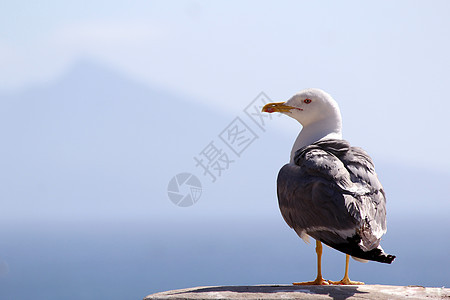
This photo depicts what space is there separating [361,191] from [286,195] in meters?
1.38

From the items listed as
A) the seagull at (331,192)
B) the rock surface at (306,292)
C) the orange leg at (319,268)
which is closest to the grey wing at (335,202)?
the seagull at (331,192)

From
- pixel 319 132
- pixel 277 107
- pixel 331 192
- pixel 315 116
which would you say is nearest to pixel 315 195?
pixel 331 192

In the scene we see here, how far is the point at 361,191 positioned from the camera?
1091 centimetres

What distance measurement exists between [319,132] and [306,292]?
343 centimetres

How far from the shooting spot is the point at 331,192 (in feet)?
35.2

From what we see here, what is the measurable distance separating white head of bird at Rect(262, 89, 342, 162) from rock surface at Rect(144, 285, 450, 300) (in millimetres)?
2727

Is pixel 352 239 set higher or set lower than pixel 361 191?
lower

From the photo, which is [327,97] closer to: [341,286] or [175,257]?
[341,286]

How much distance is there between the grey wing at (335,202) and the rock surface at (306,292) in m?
0.82

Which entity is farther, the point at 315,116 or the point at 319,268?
the point at 315,116

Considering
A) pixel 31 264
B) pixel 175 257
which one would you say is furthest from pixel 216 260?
pixel 31 264

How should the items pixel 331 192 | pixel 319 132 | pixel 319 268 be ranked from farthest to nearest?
pixel 319 132, pixel 319 268, pixel 331 192

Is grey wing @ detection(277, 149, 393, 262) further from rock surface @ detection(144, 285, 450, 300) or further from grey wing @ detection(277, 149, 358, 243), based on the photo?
rock surface @ detection(144, 285, 450, 300)

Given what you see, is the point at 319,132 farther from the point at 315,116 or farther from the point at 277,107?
the point at 277,107
